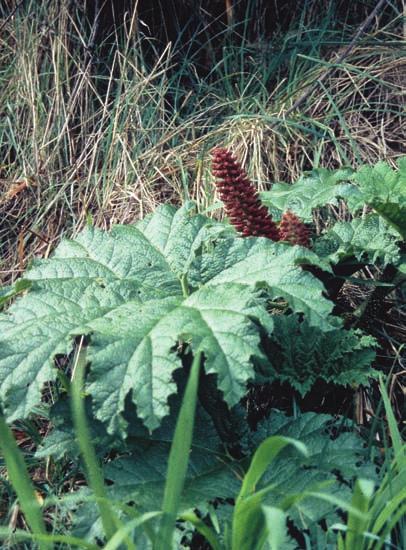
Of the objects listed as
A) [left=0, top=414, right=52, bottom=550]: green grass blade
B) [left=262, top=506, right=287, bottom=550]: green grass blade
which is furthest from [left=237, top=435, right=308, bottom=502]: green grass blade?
[left=0, top=414, right=52, bottom=550]: green grass blade

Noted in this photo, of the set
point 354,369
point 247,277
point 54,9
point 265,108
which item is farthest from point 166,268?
point 54,9

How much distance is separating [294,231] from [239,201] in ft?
0.52

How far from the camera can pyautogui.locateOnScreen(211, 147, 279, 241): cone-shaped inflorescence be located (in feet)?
6.23

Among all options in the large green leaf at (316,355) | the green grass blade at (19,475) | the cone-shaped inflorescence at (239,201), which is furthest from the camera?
the cone-shaped inflorescence at (239,201)

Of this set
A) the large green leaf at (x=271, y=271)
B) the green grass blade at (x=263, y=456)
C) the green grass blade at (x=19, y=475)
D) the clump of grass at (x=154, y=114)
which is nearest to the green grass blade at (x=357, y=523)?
the green grass blade at (x=263, y=456)

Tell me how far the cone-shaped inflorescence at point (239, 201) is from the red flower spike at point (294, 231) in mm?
44

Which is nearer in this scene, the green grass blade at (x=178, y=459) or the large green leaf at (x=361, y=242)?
the green grass blade at (x=178, y=459)

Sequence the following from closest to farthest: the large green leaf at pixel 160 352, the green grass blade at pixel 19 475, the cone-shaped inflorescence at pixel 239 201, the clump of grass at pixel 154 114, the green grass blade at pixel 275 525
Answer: the green grass blade at pixel 275 525, the green grass blade at pixel 19 475, the large green leaf at pixel 160 352, the cone-shaped inflorescence at pixel 239 201, the clump of grass at pixel 154 114

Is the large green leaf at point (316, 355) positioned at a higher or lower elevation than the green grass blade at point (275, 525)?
lower

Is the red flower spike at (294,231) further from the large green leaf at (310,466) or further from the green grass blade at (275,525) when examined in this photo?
the green grass blade at (275,525)

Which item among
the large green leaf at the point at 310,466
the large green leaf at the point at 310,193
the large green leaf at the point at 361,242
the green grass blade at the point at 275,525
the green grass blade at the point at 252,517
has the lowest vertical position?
the large green leaf at the point at 310,466

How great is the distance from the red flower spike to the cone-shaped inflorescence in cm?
4

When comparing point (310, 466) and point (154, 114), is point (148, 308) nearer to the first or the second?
point (310, 466)

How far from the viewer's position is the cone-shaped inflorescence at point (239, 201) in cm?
190
